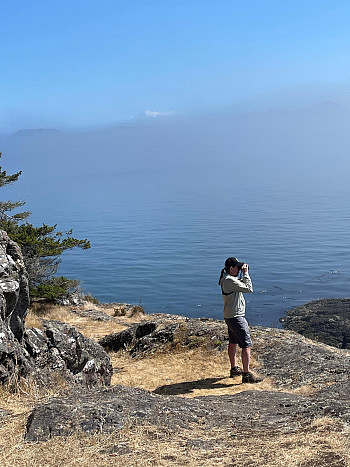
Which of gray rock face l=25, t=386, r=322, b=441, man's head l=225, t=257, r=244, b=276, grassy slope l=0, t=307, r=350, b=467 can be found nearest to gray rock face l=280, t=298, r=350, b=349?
man's head l=225, t=257, r=244, b=276

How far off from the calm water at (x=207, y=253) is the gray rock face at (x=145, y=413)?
29083 mm

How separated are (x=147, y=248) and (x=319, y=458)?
234 ft

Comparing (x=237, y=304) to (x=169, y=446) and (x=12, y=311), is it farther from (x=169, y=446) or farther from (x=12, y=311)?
(x=169, y=446)

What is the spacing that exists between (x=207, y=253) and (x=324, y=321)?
35709 millimetres

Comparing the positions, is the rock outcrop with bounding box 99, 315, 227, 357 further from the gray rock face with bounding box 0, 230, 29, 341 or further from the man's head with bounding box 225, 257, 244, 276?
the gray rock face with bounding box 0, 230, 29, 341

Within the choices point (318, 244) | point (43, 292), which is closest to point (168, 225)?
point (318, 244)

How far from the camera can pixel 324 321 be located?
3525cm

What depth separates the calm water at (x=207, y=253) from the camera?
154ft

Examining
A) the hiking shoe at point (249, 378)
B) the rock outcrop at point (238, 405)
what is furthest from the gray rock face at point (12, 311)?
the hiking shoe at point (249, 378)

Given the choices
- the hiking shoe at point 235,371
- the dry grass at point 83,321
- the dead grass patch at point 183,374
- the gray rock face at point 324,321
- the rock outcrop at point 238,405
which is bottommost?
the gray rock face at point 324,321

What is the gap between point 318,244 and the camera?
73.8 meters

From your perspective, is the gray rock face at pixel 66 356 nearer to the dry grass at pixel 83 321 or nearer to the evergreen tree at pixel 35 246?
the dry grass at pixel 83 321

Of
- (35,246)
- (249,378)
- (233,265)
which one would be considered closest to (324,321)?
(35,246)

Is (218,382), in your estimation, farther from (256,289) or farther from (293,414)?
(256,289)
